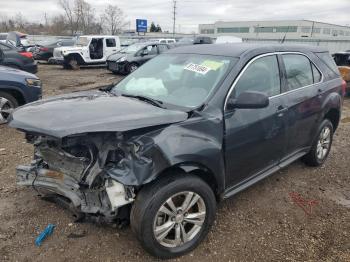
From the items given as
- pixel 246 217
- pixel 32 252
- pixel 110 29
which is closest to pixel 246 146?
pixel 246 217

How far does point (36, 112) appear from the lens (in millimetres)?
2609

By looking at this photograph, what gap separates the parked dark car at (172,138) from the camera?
2.39m

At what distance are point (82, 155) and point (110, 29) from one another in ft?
241

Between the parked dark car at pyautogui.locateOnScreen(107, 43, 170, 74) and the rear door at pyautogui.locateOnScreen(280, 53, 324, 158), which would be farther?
the parked dark car at pyautogui.locateOnScreen(107, 43, 170, 74)

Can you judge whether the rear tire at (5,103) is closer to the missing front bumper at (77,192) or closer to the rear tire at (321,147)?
the missing front bumper at (77,192)

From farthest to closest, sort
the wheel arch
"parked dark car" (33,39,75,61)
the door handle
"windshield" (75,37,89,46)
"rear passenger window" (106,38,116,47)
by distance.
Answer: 1. "parked dark car" (33,39,75,61)
2. "rear passenger window" (106,38,116,47)
3. "windshield" (75,37,89,46)
4. the door handle
5. the wheel arch

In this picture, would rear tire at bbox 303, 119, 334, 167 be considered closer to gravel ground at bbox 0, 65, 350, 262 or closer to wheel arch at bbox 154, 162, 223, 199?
gravel ground at bbox 0, 65, 350, 262

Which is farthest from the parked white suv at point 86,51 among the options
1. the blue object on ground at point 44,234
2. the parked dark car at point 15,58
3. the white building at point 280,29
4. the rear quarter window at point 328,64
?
the white building at point 280,29

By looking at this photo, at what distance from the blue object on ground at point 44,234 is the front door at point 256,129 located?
69.9 inches

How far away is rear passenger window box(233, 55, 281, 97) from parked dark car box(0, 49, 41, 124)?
4.72 metres

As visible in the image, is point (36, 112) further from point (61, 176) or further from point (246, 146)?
point (246, 146)

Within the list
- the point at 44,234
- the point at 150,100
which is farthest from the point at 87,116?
the point at 44,234

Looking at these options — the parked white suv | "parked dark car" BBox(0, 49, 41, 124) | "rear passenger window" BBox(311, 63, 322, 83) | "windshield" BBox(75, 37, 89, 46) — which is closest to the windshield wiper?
"rear passenger window" BBox(311, 63, 322, 83)

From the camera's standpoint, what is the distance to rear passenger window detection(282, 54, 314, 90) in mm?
3686
